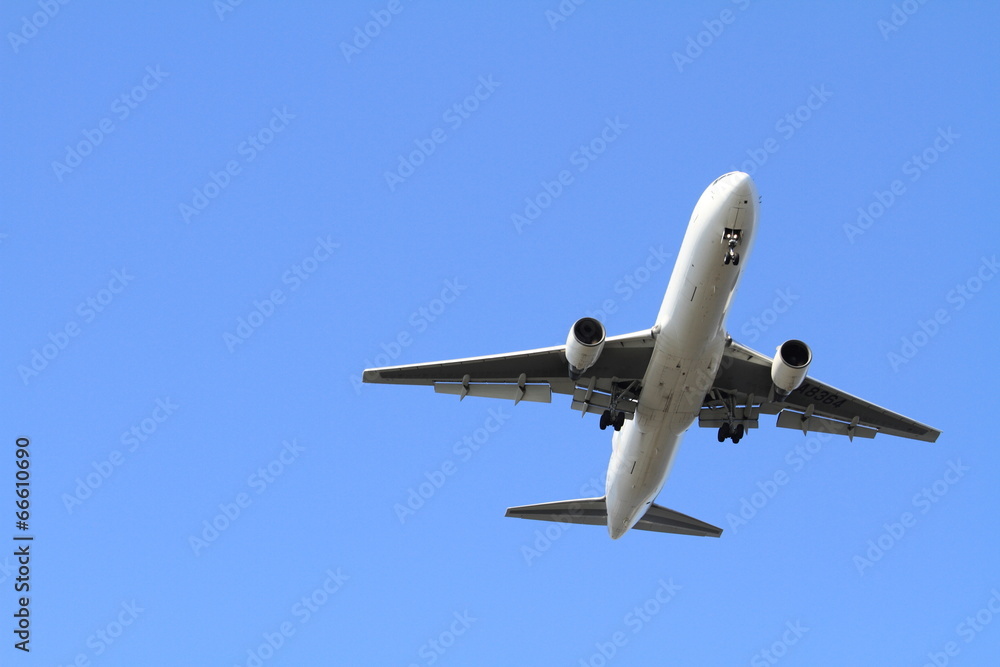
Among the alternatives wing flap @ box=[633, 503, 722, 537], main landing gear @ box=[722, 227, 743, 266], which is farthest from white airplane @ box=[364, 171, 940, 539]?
wing flap @ box=[633, 503, 722, 537]

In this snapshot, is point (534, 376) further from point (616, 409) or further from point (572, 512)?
Answer: point (572, 512)

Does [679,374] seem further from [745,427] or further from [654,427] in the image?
[745,427]

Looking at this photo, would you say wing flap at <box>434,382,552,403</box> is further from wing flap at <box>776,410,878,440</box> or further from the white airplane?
wing flap at <box>776,410,878,440</box>

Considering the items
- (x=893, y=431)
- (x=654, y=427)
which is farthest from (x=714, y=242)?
(x=893, y=431)

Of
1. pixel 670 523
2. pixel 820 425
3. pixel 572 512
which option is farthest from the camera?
pixel 670 523

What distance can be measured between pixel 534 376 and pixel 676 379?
16.1 ft

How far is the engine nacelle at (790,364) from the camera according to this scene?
3055 cm

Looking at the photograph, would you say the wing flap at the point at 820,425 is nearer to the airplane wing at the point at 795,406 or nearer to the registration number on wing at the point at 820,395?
the airplane wing at the point at 795,406

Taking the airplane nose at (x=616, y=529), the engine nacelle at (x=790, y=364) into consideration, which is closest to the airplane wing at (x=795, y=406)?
the engine nacelle at (x=790, y=364)

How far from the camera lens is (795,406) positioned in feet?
116

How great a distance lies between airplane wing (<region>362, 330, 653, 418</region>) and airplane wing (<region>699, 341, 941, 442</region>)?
305cm

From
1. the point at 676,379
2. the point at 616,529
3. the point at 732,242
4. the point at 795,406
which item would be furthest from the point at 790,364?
the point at 616,529

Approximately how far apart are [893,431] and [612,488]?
9233 mm

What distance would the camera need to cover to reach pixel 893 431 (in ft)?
118
